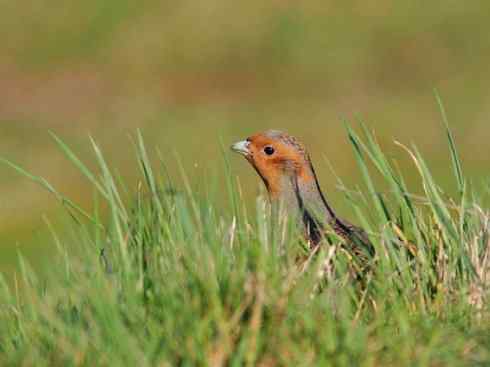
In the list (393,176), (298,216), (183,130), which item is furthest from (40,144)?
(393,176)

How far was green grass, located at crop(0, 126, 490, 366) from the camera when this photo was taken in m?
3.15

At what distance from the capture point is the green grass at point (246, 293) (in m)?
3.15

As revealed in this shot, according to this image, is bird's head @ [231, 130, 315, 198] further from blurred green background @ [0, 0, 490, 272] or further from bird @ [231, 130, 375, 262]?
blurred green background @ [0, 0, 490, 272]

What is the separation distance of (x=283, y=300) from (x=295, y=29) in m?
14.5

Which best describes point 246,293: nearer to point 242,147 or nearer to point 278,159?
point 278,159

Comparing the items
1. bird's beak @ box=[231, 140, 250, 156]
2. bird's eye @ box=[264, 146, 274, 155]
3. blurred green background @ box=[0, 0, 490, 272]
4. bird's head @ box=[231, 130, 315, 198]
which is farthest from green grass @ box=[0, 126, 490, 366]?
blurred green background @ box=[0, 0, 490, 272]

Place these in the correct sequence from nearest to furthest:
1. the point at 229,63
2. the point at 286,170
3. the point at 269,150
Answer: the point at 286,170 < the point at 269,150 < the point at 229,63

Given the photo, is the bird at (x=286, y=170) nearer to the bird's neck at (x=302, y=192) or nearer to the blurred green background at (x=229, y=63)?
the bird's neck at (x=302, y=192)

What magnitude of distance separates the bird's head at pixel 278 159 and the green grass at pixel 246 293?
1905 millimetres

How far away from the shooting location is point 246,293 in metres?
3.24

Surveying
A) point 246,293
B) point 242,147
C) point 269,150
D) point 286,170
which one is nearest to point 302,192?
point 286,170

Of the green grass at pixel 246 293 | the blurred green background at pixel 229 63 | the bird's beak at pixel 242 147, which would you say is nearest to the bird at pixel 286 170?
the bird's beak at pixel 242 147

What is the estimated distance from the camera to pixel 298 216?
5.30m

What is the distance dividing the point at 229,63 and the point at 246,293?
1428 centimetres
